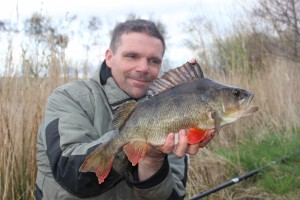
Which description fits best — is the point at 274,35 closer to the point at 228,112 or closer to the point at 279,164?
the point at 279,164

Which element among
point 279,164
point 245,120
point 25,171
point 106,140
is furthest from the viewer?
point 245,120

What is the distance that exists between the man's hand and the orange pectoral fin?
2 cm

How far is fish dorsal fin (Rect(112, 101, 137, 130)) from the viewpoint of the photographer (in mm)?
2127

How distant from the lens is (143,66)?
2.76 metres

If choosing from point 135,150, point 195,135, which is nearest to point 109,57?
point 135,150

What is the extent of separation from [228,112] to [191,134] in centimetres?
20

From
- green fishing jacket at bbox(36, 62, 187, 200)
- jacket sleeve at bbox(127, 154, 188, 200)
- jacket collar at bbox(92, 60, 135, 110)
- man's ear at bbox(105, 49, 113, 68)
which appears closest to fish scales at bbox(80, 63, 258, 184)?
green fishing jacket at bbox(36, 62, 187, 200)

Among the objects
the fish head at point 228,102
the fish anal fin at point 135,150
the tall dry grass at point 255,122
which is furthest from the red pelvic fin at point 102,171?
the tall dry grass at point 255,122

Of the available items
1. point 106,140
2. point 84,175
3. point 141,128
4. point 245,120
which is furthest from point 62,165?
point 245,120

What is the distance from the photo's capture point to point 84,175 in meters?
2.22

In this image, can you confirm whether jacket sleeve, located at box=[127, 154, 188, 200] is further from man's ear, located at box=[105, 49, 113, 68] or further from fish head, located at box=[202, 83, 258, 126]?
man's ear, located at box=[105, 49, 113, 68]

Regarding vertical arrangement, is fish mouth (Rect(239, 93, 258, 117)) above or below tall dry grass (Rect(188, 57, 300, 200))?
above

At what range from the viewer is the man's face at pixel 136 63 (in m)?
2.77

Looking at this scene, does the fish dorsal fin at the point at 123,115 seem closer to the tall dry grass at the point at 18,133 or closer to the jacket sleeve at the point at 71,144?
the jacket sleeve at the point at 71,144
